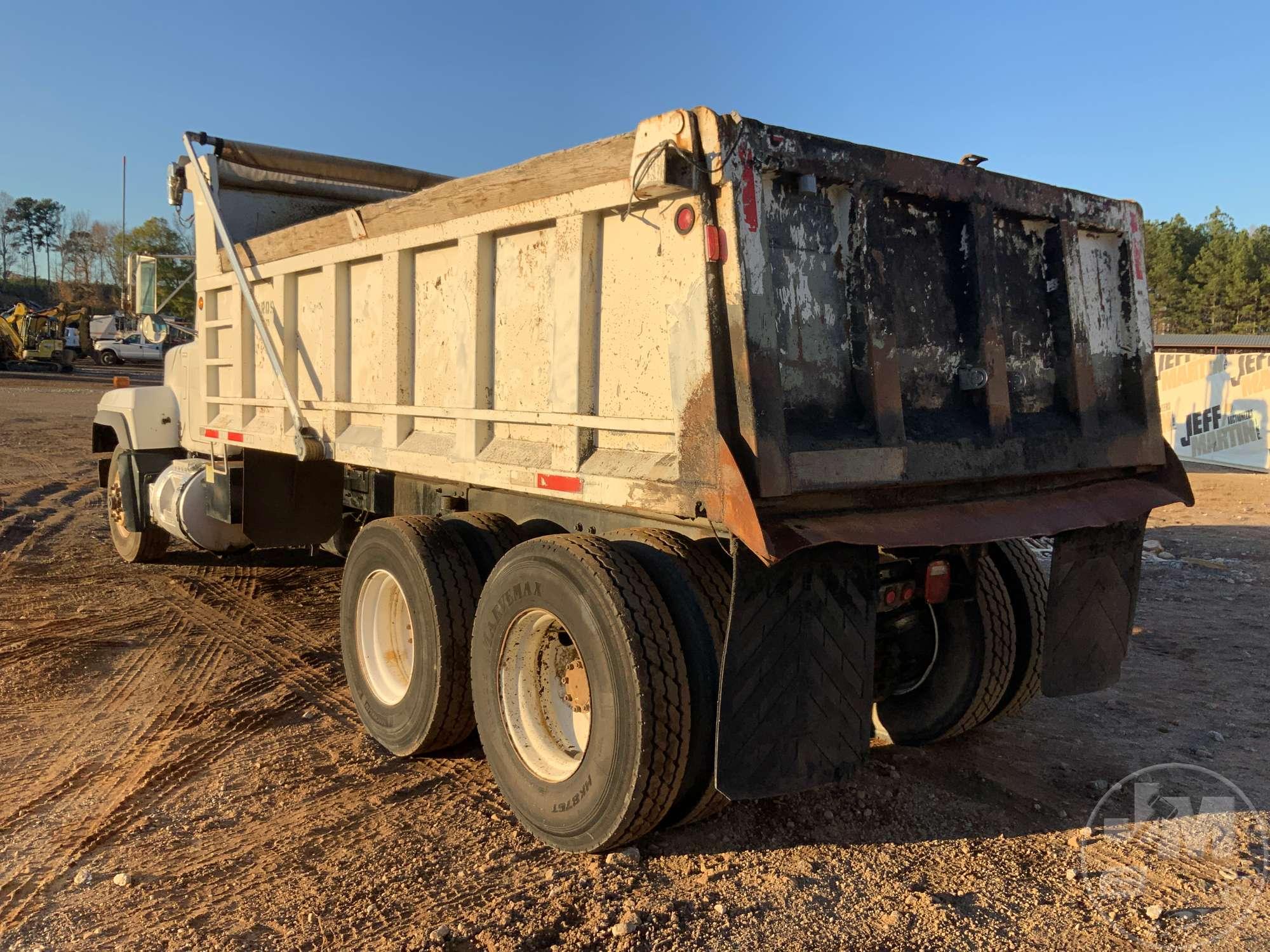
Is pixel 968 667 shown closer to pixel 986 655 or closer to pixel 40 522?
pixel 986 655

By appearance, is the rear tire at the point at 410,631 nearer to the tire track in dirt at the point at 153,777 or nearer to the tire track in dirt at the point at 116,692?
the tire track in dirt at the point at 153,777

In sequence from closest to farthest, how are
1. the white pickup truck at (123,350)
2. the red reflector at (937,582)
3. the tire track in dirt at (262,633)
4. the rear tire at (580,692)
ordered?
the rear tire at (580,692) → the red reflector at (937,582) → the tire track in dirt at (262,633) → the white pickup truck at (123,350)

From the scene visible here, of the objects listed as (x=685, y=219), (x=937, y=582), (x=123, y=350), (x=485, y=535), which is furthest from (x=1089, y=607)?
(x=123, y=350)

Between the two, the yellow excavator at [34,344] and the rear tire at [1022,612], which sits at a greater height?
the yellow excavator at [34,344]

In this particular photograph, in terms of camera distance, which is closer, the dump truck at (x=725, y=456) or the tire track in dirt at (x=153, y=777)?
the dump truck at (x=725, y=456)

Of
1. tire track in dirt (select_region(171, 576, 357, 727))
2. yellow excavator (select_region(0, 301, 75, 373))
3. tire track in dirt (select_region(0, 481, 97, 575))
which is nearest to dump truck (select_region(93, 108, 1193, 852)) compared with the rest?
tire track in dirt (select_region(171, 576, 357, 727))

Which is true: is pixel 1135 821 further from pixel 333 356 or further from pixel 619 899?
pixel 333 356

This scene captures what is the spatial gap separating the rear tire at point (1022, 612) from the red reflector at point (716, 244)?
7.32 ft

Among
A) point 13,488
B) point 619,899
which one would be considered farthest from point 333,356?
point 13,488

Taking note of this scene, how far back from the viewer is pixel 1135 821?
3.68m

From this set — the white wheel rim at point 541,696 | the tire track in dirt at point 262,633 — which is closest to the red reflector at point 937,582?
the white wheel rim at point 541,696

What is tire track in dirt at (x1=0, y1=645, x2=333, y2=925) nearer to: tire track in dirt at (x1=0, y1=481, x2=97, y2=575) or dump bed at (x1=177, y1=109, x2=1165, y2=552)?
dump bed at (x1=177, y1=109, x2=1165, y2=552)

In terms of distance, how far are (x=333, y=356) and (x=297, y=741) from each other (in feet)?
6.72

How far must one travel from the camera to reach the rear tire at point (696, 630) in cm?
308
